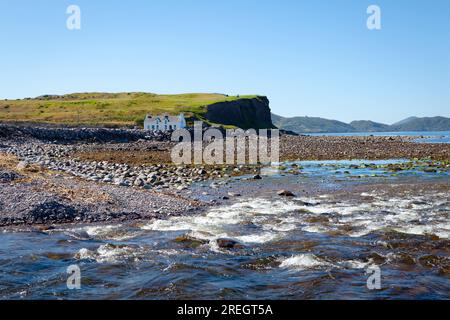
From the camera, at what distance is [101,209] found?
70.5 feet

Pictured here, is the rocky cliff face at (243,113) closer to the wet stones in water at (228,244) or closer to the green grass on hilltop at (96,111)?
the green grass on hilltop at (96,111)

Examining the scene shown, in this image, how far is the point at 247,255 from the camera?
15.5 metres

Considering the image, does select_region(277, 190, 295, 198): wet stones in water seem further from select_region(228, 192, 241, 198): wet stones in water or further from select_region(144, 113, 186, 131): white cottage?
select_region(144, 113, 186, 131): white cottage

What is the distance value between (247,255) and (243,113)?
156 m

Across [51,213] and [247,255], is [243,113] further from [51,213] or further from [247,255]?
[247,255]

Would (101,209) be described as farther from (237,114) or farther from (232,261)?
(237,114)

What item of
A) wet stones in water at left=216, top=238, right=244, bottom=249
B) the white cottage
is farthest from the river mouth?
the white cottage

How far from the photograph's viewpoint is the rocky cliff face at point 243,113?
151750 mm

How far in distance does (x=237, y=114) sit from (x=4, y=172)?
460ft

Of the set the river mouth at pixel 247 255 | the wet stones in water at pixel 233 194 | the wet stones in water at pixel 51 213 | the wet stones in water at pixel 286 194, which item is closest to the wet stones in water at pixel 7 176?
the wet stones in water at pixel 51 213

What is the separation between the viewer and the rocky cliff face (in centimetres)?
15175

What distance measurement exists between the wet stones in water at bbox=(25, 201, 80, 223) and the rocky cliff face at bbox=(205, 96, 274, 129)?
122122mm

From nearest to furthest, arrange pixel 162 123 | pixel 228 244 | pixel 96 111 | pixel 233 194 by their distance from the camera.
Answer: pixel 228 244 < pixel 233 194 < pixel 162 123 < pixel 96 111

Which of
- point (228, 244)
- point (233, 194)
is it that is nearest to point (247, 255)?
point (228, 244)
